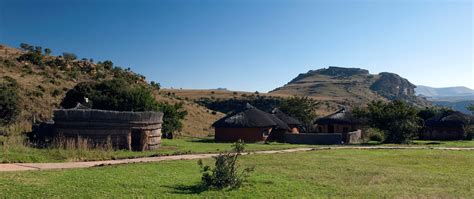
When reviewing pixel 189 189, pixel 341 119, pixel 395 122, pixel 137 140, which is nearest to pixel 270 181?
pixel 189 189

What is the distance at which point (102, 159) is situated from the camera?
21062mm

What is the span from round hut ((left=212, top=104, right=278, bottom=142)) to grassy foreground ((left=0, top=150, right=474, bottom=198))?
19892 mm

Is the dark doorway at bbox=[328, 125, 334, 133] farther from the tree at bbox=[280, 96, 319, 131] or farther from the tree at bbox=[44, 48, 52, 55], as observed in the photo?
the tree at bbox=[44, 48, 52, 55]

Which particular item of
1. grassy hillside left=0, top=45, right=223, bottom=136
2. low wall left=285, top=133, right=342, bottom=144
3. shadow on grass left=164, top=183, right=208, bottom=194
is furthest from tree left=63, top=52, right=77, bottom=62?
shadow on grass left=164, top=183, right=208, bottom=194

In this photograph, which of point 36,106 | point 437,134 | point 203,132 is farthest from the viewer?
point 203,132

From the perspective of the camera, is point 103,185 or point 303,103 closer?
point 103,185

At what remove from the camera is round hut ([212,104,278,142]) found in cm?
4244

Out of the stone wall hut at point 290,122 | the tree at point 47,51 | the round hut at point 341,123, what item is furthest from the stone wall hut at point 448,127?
the tree at point 47,51

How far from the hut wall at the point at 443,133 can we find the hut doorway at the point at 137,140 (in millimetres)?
38792

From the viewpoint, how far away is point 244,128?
1672 inches

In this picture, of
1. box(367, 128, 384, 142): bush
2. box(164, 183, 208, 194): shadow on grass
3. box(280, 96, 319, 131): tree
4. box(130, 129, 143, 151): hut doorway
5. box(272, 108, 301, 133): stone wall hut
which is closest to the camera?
box(164, 183, 208, 194): shadow on grass

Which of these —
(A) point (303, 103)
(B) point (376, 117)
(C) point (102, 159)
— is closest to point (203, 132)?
(A) point (303, 103)

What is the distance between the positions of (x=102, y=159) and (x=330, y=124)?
3376cm

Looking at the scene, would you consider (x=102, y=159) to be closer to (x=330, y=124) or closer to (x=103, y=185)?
(x=103, y=185)
